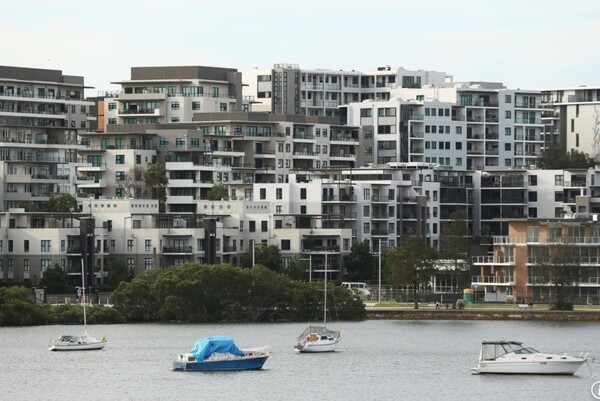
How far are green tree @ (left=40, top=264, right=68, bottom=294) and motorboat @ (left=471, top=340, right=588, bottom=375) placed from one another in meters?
59.8

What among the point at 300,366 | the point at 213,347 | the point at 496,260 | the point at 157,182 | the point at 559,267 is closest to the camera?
the point at 213,347

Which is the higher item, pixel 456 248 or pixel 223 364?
pixel 456 248

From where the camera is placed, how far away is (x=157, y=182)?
189 m

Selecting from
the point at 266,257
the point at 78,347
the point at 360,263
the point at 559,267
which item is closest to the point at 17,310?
the point at 78,347

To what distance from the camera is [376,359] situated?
110250 millimetres

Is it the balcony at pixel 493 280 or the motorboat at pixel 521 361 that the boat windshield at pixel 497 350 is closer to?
the motorboat at pixel 521 361

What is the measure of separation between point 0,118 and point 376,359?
95.5 m

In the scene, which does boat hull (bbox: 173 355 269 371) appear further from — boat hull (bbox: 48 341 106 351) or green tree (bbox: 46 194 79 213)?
green tree (bbox: 46 194 79 213)

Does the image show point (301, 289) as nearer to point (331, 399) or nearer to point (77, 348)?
point (77, 348)

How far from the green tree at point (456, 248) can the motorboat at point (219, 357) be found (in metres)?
46.4

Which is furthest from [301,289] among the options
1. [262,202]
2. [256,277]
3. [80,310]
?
[262,202]

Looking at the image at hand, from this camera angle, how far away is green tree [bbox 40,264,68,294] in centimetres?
15500

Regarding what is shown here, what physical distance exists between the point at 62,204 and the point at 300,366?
7551 cm

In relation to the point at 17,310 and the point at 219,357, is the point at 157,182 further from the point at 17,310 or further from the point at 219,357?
the point at 219,357
